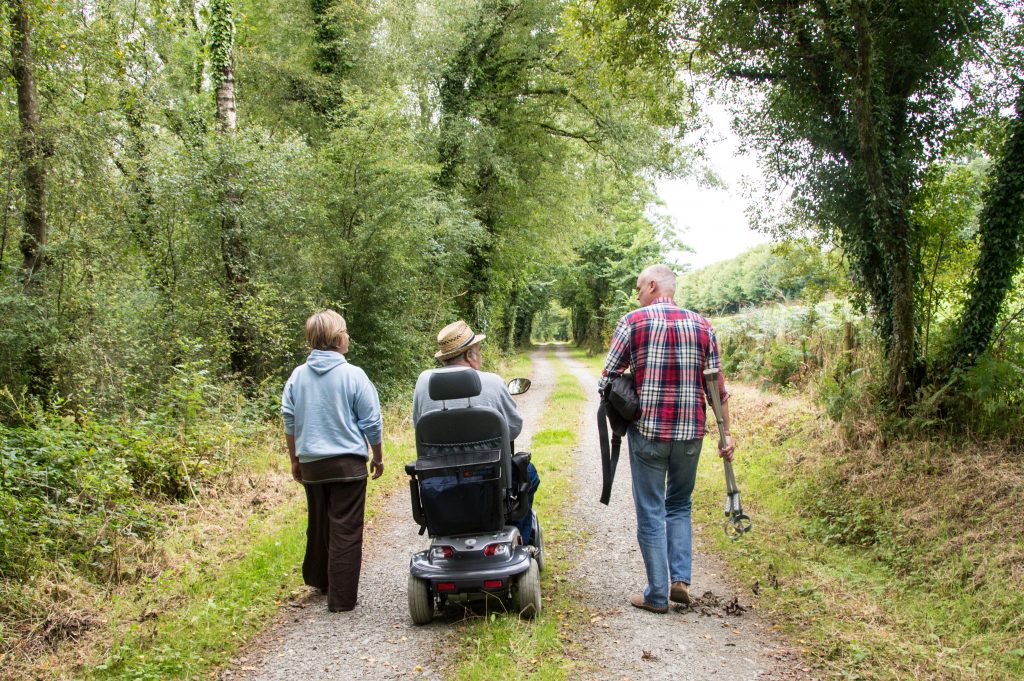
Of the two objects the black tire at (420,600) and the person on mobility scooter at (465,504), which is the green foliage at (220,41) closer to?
the person on mobility scooter at (465,504)

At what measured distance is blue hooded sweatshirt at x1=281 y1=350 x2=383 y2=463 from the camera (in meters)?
4.43

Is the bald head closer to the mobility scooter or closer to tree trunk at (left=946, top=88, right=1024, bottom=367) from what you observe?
the mobility scooter

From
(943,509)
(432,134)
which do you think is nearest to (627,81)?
(943,509)

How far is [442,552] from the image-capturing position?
4113 mm

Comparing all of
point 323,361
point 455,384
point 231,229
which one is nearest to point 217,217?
point 231,229

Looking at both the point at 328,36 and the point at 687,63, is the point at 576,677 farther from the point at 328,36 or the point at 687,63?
the point at 328,36

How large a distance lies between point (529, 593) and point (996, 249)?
5.51 metres

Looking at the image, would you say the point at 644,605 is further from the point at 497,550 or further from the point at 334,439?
the point at 334,439

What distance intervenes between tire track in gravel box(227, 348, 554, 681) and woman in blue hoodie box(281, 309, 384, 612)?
0.21 m

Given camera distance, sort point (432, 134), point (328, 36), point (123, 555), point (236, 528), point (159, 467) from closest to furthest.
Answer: point (123, 555)
point (236, 528)
point (159, 467)
point (328, 36)
point (432, 134)

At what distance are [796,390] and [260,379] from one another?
9.39 meters

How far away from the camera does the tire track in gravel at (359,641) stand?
145 inches

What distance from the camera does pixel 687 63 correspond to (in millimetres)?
8062

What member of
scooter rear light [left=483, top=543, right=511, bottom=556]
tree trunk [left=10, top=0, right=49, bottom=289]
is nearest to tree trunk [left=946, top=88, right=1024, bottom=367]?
scooter rear light [left=483, top=543, right=511, bottom=556]
